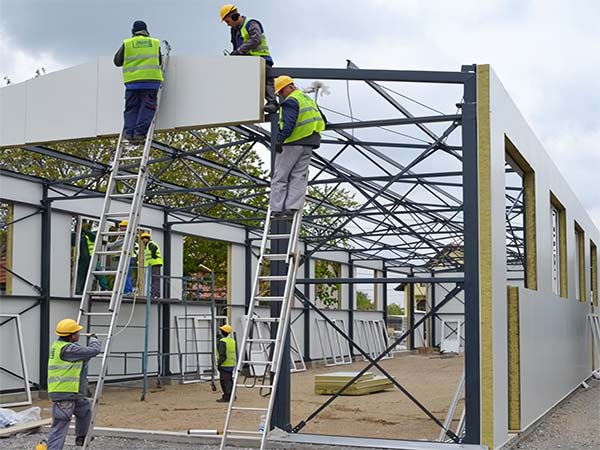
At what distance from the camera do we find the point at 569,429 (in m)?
12.4

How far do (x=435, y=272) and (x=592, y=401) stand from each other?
820 inches

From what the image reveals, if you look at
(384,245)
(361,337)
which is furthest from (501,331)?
(361,337)

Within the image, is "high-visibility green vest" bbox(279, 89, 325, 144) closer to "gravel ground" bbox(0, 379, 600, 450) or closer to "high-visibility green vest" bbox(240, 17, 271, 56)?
"high-visibility green vest" bbox(240, 17, 271, 56)

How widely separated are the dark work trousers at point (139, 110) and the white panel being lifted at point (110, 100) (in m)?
0.29

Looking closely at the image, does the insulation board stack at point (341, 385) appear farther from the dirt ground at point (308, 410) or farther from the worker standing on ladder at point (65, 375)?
the worker standing on ladder at point (65, 375)

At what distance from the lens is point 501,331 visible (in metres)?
9.96

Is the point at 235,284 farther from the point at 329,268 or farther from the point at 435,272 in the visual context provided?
the point at 435,272

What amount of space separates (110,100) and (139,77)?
3.17 ft

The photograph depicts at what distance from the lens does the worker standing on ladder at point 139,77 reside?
9758 millimetres

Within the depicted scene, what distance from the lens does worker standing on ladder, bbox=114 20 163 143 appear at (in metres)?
9.76

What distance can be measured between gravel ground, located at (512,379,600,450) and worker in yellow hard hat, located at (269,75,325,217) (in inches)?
168

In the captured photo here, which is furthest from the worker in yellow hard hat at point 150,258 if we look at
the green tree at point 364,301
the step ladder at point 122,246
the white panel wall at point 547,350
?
the green tree at point 364,301

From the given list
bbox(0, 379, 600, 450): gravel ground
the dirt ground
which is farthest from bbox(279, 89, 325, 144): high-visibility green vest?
the dirt ground

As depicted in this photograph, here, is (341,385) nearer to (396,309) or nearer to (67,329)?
(67,329)
